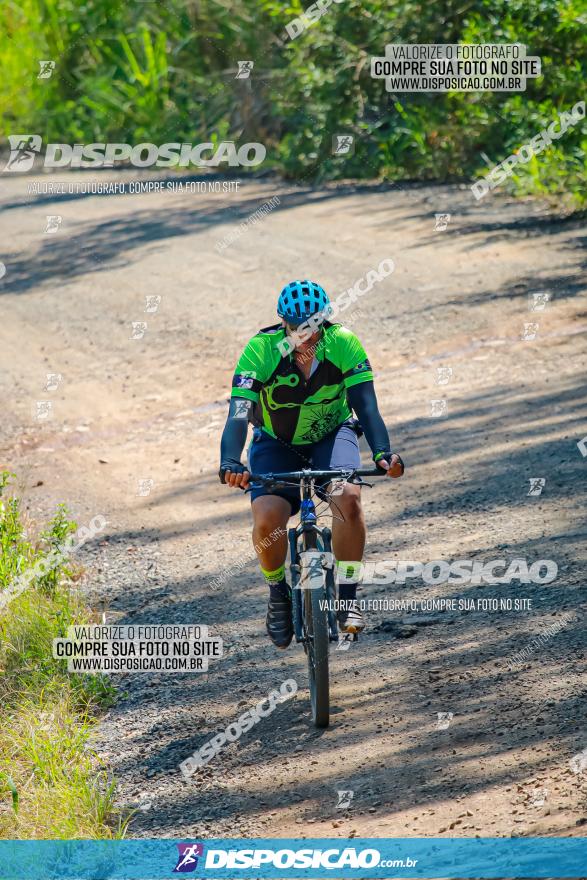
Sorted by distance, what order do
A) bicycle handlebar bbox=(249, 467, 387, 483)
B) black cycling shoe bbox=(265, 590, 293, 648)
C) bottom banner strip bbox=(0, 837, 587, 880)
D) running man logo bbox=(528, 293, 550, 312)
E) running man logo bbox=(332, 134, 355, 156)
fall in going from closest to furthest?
bottom banner strip bbox=(0, 837, 587, 880)
bicycle handlebar bbox=(249, 467, 387, 483)
black cycling shoe bbox=(265, 590, 293, 648)
running man logo bbox=(528, 293, 550, 312)
running man logo bbox=(332, 134, 355, 156)

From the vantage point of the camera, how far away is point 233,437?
6254 mm

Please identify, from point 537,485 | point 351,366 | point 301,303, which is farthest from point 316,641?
point 537,485

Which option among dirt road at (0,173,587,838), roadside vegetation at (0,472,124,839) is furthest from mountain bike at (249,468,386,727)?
roadside vegetation at (0,472,124,839)

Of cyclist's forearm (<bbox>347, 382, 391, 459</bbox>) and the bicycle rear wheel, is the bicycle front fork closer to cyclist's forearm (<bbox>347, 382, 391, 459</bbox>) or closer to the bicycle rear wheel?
the bicycle rear wheel

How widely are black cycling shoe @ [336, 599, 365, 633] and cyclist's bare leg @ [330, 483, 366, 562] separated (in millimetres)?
314

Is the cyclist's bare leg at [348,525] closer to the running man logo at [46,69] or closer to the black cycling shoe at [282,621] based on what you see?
the black cycling shoe at [282,621]

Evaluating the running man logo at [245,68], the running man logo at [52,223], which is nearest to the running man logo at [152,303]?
the running man logo at [52,223]

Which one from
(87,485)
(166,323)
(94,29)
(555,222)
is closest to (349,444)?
(87,485)

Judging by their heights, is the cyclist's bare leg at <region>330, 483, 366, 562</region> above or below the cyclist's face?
below

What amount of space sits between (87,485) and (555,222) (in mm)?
10335

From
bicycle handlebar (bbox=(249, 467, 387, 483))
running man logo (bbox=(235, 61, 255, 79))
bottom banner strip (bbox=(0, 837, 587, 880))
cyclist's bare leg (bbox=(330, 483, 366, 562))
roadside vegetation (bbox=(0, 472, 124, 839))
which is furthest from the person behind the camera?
running man logo (bbox=(235, 61, 255, 79))

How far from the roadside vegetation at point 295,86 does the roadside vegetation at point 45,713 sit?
39.1 ft

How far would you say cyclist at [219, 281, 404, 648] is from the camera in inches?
249

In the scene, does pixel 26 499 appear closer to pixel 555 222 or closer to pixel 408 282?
pixel 408 282
